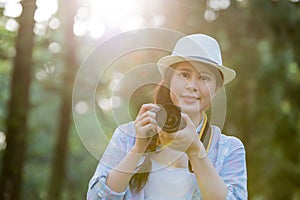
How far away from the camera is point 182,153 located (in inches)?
124

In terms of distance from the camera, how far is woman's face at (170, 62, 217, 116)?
309cm

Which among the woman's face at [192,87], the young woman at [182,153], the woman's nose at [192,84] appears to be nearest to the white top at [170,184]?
the young woman at [182,153]

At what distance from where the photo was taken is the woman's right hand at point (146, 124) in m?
2.91

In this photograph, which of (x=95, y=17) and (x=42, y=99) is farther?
(x=42, y=99)

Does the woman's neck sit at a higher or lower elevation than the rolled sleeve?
higher

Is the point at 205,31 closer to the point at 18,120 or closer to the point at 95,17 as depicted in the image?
the point at 95,17

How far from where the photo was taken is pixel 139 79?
14.3ft

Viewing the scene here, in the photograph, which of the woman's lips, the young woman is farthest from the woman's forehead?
the woman's lips

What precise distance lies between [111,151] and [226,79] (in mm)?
708

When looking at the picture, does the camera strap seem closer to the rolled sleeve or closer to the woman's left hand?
the woman's left hand

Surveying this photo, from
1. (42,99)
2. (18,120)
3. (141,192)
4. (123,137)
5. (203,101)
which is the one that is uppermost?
(203,101)

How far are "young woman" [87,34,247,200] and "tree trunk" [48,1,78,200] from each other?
1028 centimetres

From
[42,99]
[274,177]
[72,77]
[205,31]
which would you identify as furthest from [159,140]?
[42,99]

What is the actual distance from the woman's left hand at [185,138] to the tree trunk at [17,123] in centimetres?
713
